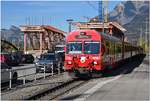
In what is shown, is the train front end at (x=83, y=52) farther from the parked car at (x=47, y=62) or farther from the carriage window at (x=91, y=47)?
the parked car at (x=47, y=62)

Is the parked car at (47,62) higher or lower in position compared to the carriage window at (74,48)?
lower

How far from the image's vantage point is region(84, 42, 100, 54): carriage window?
29.5 m

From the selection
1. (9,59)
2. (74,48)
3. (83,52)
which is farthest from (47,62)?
(9,59)

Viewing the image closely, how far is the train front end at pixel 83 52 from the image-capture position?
29125mm

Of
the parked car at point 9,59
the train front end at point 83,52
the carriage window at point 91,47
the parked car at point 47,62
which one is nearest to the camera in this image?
the train front end at point 83,52

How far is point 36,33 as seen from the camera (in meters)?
89.8

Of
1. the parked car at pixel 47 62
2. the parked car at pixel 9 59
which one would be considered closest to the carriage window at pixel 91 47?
the parked car at pixel 47 62

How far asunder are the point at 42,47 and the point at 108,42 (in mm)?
60247

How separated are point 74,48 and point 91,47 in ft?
Answer: 3.60

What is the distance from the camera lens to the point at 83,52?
29.5 metres

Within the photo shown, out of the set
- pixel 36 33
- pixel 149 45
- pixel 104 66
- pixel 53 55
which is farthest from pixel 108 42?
pixel 149 45

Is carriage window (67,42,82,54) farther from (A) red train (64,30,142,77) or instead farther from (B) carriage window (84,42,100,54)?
(B) carriage window (84,42,100,54)

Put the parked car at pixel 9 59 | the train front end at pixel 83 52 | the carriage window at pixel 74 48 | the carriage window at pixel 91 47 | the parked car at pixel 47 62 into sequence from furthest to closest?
the parked car at pixel 9 59 → the parked car at pixel 47 62 → the carriage window at pixel 74 48 → the carriage window at pixel 91 47 → the train front end at pixel 83 52

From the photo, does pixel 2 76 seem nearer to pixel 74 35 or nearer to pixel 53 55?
pixel 74 35
